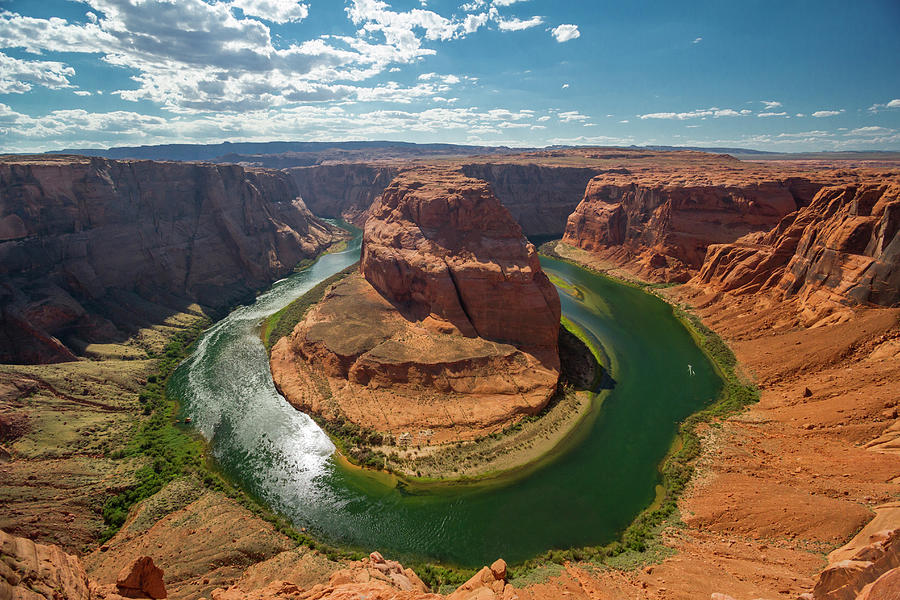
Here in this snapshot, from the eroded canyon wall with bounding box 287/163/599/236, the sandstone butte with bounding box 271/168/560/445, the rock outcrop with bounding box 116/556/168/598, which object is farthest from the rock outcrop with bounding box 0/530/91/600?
the eroded canyon wall with bounding box 287/163/599/236

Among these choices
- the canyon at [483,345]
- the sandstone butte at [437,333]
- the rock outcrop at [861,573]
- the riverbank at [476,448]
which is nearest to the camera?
the rock outcrop at [861,573]

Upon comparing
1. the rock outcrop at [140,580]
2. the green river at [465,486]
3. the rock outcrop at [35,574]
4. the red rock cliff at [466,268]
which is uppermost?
the red rock cliff at [466,268]

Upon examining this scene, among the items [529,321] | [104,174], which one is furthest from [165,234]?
[529,321]

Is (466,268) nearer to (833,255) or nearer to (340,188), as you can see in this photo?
(833,255)

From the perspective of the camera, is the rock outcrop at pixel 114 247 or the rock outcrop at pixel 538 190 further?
the rock outcrop at pixel 538 190

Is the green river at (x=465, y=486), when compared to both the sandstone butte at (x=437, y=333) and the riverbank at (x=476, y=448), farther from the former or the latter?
the sandstone butte at (x=437, y=333)

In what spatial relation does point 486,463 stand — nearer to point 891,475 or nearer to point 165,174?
point 891,475

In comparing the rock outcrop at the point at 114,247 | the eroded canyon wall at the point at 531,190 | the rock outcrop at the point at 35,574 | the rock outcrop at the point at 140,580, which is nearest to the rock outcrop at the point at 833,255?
the rock outcrop at the point at 140,580
